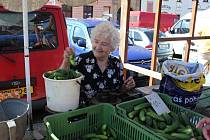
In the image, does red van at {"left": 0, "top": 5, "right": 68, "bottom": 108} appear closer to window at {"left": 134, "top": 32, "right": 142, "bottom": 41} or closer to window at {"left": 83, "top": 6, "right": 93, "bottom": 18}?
window at {"left": 134, "top": 32, "right": 142, "bottom": 41}

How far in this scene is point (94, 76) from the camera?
8.80 feet

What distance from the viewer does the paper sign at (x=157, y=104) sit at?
6.29 ft

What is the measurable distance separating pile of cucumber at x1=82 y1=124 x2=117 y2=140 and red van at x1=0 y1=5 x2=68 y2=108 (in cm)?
212

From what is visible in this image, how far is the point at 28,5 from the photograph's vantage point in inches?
84.0

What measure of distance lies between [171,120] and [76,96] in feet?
2.12

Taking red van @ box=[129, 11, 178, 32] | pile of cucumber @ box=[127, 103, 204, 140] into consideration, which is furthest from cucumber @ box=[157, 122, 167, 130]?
red van @ box=[129, 11, 178, 32]

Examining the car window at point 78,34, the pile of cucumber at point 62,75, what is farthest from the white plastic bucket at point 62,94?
the car window at point 78,34

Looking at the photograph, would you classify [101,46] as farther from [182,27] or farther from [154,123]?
[182,27]

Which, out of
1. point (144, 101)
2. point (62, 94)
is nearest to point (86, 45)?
point (144, 101)

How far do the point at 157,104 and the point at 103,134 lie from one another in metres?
0.46

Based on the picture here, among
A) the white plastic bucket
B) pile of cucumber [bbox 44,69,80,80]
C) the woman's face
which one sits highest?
the woman's face

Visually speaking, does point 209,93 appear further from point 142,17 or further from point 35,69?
point 142,17

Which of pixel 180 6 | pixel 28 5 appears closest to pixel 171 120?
pixel 28 5

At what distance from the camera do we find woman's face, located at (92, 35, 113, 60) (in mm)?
2641
